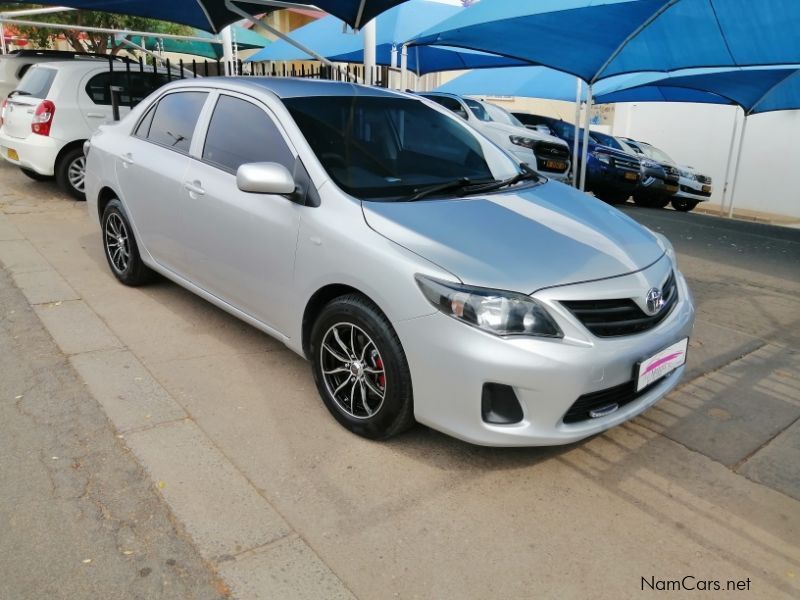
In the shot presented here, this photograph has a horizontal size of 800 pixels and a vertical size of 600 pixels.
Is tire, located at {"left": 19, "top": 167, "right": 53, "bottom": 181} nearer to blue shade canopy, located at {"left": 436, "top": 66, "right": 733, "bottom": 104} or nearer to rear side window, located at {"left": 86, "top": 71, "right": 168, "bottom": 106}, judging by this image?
rear side window, located at {"left": 86, "top": 71, "right": 168, "bottom": 106}

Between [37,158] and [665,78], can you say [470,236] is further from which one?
[665,78]

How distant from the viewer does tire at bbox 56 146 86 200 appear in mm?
8602

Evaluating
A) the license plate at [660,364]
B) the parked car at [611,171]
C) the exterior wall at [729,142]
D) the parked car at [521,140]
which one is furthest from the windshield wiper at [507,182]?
the exterior wall at [729,142]

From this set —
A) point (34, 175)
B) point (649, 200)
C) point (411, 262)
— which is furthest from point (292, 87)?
point (649, 200)

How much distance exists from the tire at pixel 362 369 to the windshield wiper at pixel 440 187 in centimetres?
68

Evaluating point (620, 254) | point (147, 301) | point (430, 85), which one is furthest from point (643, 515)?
point (430, 85)

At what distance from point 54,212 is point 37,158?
798mm

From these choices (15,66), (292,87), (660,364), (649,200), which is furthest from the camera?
(649,200)

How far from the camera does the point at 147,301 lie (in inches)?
202

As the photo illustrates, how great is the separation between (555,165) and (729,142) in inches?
448

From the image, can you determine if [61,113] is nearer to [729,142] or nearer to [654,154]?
[654,154]

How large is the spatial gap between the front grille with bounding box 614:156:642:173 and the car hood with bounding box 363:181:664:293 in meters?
10.2

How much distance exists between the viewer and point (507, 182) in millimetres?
3984

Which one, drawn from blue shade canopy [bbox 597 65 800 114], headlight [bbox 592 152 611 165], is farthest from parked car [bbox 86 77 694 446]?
headlight [bbox 592 152 611 165]
